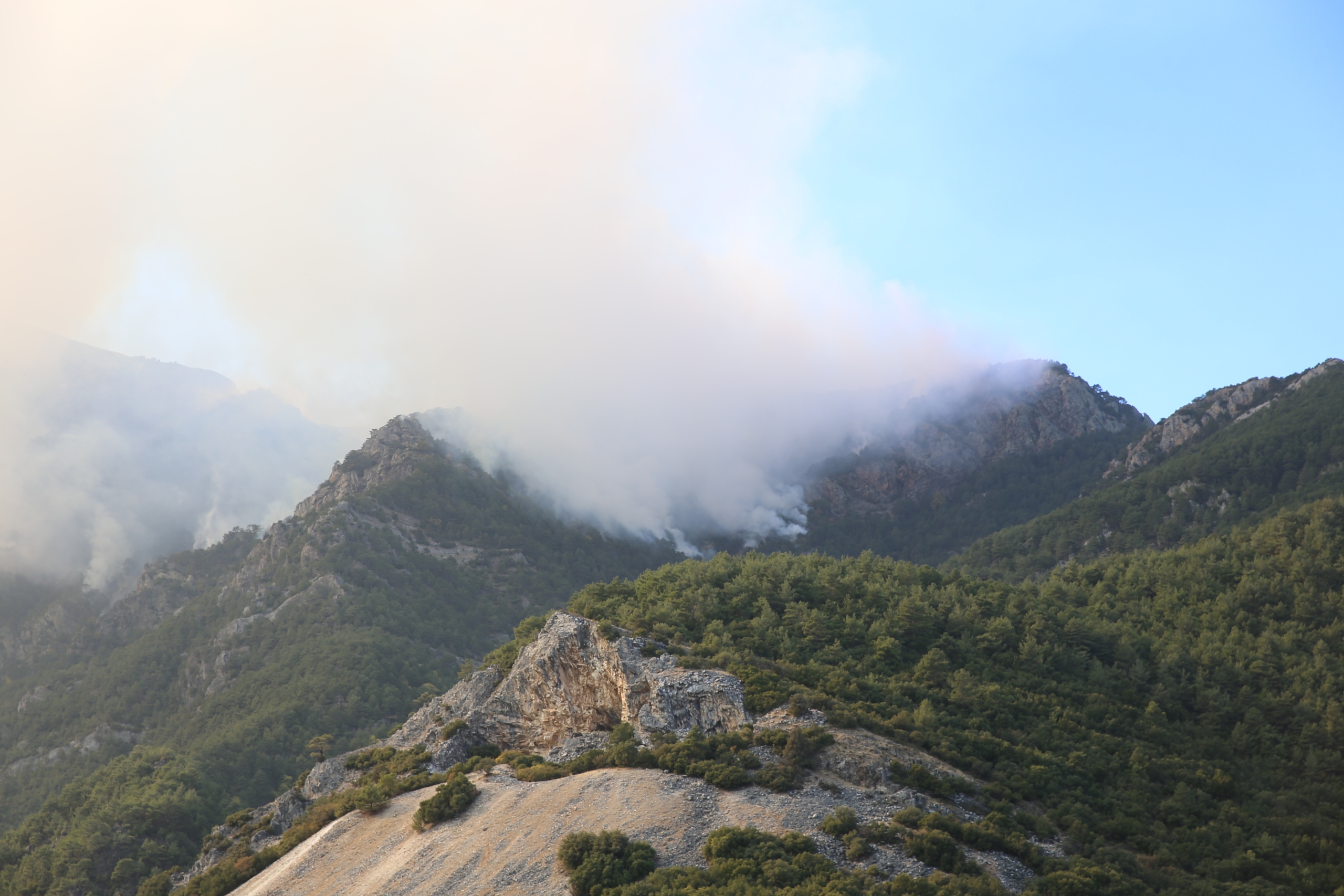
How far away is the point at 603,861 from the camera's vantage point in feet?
139

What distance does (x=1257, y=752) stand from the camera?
59.5 metres

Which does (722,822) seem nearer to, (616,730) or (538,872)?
(538,872)

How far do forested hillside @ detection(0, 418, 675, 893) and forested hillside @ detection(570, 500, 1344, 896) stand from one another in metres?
62.7

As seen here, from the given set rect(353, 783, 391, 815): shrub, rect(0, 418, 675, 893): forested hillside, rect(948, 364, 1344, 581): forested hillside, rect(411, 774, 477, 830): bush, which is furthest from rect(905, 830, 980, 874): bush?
rect(948, 364, 1344, 581): forested hillside

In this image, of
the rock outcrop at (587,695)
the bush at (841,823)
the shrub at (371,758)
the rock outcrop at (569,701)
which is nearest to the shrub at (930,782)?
the bush at (841,823)

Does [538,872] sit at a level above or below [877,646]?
below

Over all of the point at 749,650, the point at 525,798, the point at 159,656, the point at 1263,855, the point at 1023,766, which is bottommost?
the point at 1263,855

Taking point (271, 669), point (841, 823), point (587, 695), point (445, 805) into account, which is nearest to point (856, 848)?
point (841, 823)

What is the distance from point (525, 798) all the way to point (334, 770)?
1106 inches

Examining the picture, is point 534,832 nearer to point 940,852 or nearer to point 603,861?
point 603,861

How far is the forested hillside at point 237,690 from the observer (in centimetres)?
10688

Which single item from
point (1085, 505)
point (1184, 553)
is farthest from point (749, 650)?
point (1085, 505)

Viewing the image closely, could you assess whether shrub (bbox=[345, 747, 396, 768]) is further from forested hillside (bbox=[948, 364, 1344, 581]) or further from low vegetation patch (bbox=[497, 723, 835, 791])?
forested hillside (bbox=[948, 364, 1344, 581])

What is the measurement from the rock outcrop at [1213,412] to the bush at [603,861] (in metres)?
160
